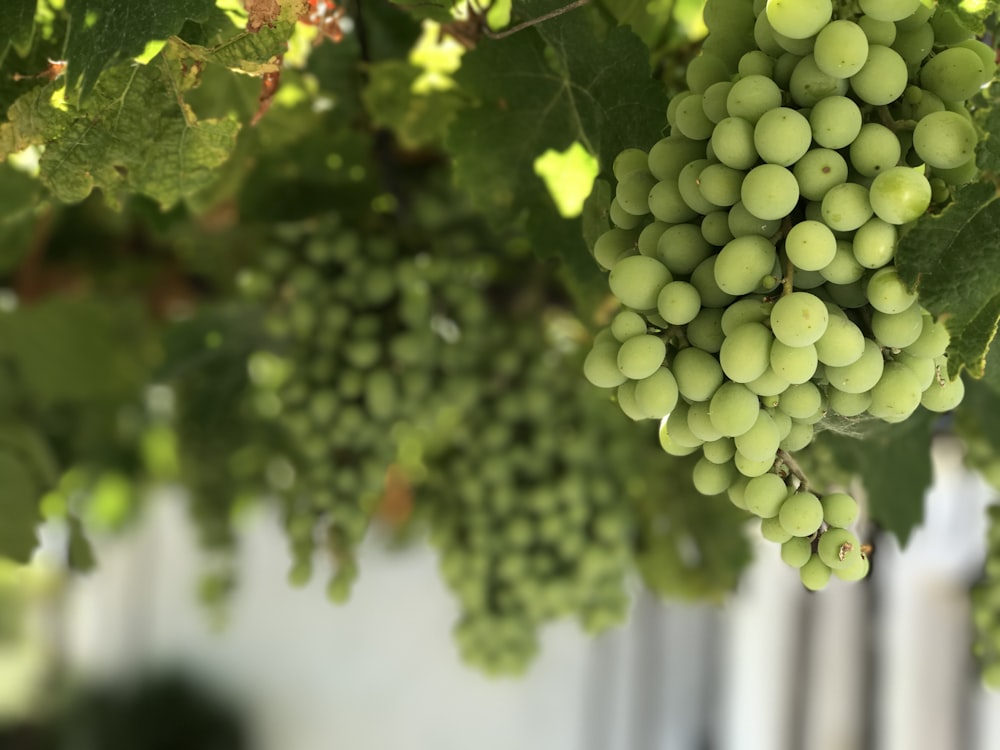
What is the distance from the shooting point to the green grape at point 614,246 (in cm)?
34

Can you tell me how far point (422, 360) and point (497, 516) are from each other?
174 mm

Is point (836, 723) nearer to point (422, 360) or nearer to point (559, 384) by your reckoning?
point (559, 384)

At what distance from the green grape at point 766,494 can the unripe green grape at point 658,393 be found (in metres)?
0.04

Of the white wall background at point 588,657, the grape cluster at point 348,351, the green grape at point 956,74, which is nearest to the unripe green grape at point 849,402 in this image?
the green grape at point 956,74

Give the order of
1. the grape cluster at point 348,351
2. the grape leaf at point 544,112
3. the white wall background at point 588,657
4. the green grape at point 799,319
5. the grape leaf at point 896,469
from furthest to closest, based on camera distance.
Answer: the white wall background at point 588,657 → the grape cluster at point 348,351 → the grape leaf at point 896,469 → the grape leaf at point 544,112 → the green grape at point 799,319

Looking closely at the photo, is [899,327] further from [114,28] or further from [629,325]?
[114,28]

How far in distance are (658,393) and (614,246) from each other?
0.07 meters

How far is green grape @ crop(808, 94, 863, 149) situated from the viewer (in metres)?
0.29

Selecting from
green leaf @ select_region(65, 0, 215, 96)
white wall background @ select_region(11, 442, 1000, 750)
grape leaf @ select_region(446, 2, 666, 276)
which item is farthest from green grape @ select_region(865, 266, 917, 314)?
white wall background @ select_region(11, 442, 1000, 750)

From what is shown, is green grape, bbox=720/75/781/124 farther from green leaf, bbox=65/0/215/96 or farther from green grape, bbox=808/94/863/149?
green leaf, bbox=65/0/215/96

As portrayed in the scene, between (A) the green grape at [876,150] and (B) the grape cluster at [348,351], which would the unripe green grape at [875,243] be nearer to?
(A) the green grape at [876,150]

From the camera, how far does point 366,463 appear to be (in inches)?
27.5

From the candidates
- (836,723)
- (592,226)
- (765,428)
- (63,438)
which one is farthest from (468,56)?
(836,723)

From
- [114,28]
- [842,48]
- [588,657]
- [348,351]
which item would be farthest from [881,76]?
[588,657]
